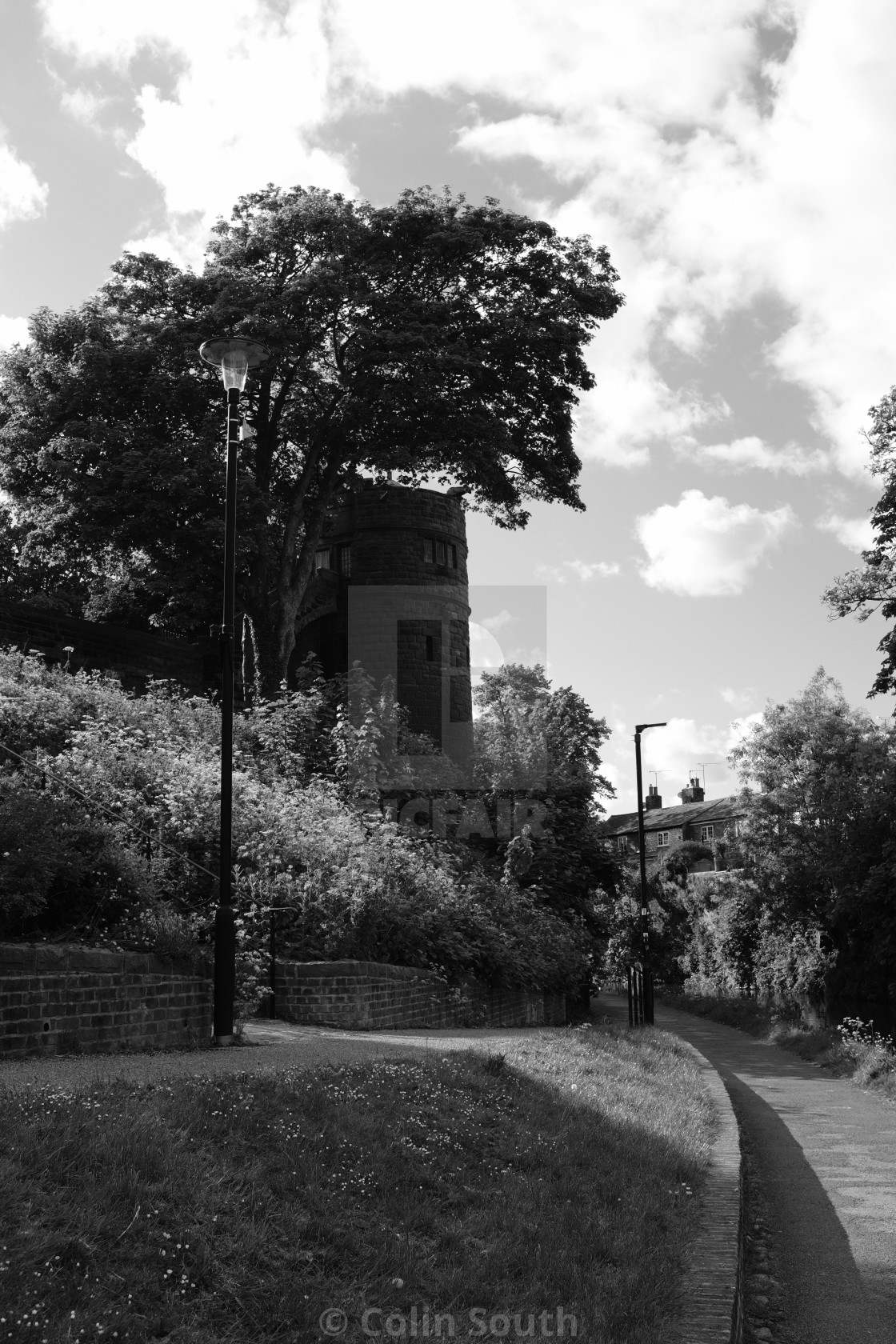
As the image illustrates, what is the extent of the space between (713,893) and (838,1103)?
99.1 ft

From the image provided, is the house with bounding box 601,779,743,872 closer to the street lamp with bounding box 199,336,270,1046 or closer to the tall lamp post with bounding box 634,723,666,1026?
the tall lamp post with bounding box 634,723,666,1026

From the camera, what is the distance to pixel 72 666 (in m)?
23.5

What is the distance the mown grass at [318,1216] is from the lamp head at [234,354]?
21.3ft

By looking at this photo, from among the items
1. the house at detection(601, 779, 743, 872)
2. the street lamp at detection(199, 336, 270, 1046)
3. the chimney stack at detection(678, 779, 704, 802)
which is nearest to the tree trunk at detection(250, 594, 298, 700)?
the street lamp at detection(199, 336, 270, 1046)

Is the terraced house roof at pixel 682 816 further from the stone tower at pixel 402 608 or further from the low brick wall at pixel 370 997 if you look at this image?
the low brick wall at pixel 370 997

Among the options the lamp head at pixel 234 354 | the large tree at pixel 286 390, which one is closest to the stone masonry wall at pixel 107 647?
the large tree at pixel 286 390

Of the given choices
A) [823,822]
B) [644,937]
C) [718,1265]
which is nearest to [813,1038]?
[644,937]

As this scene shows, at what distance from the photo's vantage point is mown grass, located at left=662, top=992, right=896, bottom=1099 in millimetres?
20656

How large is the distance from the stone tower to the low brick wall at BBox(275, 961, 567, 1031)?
16.9 m

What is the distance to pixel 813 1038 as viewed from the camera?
29.7 meters

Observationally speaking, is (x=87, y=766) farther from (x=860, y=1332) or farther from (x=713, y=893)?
(x=713, y=893)

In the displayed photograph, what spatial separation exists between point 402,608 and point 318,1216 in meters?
28.7

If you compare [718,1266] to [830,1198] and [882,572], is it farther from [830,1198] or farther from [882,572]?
[882,572]

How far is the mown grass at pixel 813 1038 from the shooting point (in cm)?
2066
